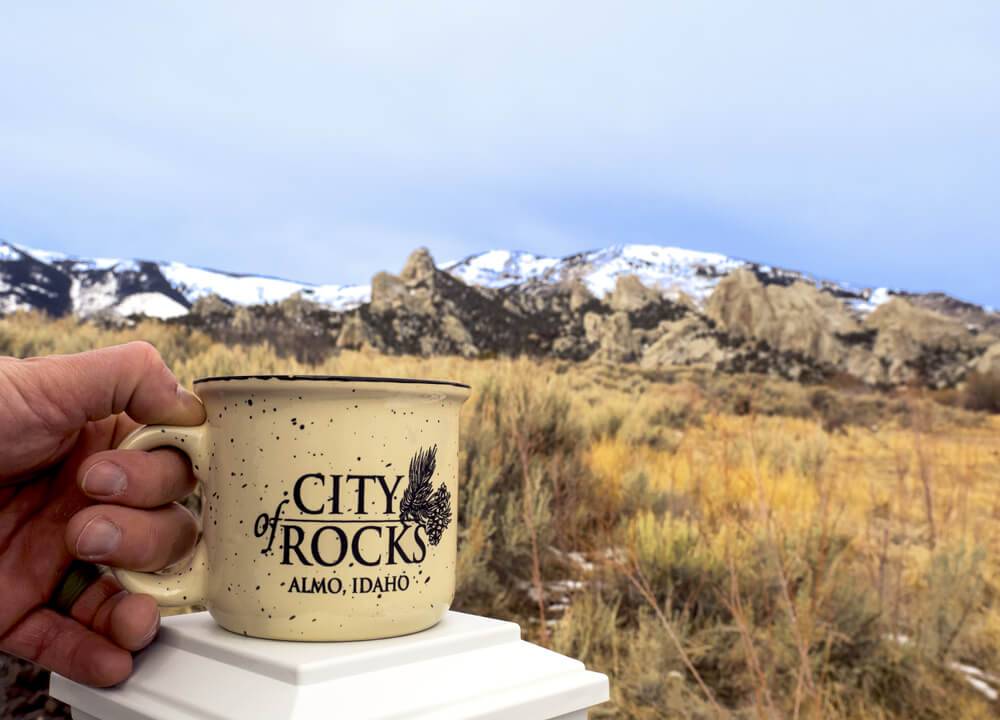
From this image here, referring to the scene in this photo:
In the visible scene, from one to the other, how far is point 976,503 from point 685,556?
3.15m

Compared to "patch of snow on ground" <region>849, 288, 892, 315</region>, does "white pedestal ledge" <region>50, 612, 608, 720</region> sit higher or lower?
lower

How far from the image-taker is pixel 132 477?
2.72 feet

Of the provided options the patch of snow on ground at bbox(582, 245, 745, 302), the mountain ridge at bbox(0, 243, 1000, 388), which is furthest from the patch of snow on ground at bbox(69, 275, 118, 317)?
the patch of snow on ground at bbox(582, 245, 745, 302)

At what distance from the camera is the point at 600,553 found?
3498 mm

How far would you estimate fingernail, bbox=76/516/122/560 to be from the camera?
808 millimetres

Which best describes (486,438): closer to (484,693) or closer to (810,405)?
(484,693)

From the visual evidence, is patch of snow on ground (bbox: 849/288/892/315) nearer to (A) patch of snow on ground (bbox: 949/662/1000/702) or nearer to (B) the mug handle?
(A) patch of snow on ground (bbox: 949/662/1000/702)

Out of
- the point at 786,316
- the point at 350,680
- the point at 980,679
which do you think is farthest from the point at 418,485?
the point at 786,316

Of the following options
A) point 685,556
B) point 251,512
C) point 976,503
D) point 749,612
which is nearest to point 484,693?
point 251,512

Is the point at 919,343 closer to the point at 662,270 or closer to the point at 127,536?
the point at 662,270

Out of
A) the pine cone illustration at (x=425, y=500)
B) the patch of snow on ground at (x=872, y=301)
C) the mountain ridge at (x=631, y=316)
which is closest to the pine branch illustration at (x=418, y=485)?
the pine cone illustration at (x=425, y=500)

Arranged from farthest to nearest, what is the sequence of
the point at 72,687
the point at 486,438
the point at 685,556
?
the point at 486,438, the point at 685,556, the point at 72,687

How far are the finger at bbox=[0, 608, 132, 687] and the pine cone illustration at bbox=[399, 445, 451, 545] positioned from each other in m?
0.33

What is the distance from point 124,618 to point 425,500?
1.05 ft
